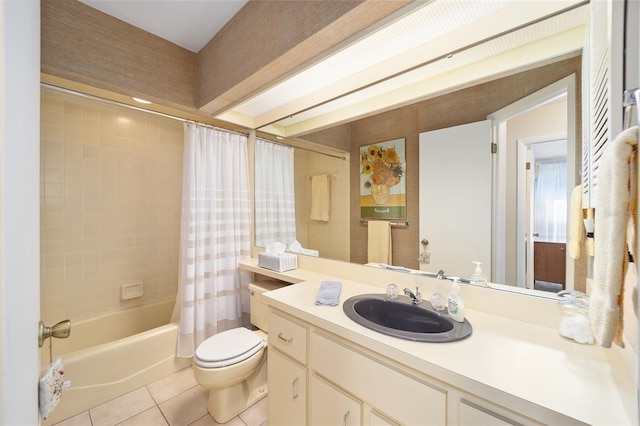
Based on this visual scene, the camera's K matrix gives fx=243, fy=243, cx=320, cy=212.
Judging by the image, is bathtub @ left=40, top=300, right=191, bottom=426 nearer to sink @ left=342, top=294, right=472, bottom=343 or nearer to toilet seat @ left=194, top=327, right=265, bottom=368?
toilet seat @ left=194, top=327, right=265, bottom=368

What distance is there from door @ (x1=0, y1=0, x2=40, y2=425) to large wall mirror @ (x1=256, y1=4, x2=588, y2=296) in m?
1.41

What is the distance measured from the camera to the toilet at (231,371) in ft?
4.69

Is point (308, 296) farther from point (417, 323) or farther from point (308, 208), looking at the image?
point (308, 208)

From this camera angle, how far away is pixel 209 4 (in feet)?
4.60

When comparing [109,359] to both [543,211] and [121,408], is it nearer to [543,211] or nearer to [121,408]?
[121,408]

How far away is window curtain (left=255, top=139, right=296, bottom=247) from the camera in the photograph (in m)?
2.30

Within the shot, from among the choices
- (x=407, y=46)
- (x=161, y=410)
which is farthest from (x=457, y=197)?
(x=161, y=410)

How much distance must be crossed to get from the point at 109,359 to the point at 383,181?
2198 mm

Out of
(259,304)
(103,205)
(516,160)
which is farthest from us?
(103,205)

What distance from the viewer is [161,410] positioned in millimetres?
1612

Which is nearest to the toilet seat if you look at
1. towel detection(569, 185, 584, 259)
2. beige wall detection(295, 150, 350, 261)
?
beige wall detection(295, 150, 350, 261)

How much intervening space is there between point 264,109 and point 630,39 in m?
1.99

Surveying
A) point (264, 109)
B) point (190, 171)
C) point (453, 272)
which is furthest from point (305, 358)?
point (264, 109)

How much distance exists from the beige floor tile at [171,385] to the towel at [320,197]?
159 centimetres
